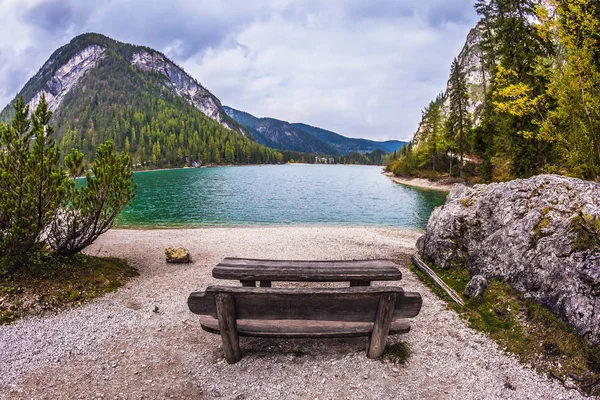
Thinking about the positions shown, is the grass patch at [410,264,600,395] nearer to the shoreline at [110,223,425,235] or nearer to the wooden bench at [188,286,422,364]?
the wooden bench at [188,286,422,364]

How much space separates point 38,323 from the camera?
669 centimetres

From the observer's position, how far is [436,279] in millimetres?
9117

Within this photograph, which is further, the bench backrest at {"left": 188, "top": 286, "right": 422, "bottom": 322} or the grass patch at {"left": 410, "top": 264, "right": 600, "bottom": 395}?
the grass patch at {"left": 410, "top": 264, "right": 600, "bottom": 395}

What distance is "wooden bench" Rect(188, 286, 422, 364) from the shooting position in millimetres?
4535

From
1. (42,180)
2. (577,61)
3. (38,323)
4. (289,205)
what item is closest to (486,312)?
(38,323)

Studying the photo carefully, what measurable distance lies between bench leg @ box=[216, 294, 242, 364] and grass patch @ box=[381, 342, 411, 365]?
255cm

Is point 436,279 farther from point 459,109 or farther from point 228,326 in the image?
point 459,109

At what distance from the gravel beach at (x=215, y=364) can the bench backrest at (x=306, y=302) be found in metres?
1.10

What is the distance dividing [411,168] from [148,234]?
6773cm

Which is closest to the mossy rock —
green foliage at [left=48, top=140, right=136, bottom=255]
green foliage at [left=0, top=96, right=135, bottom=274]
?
green foliage at [left=48, top=140, right=136, bottom=255]

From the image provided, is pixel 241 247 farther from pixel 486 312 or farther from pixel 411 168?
pixel 411 168

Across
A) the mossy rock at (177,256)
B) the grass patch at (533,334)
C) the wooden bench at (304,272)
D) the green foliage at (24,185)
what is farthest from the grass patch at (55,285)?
the grass patch at (533,334)

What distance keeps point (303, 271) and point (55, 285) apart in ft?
22.3

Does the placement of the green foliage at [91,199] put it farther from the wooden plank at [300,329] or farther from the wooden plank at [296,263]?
the wooden plank at [300,329]
